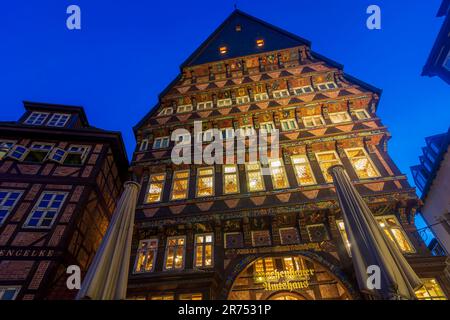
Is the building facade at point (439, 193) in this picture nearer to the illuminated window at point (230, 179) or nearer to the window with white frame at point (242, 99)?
the window with white frame at point (242, 99)

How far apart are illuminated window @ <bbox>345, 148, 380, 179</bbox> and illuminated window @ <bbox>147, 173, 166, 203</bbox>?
8.01 meters

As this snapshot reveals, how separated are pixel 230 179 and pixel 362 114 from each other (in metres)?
6.97

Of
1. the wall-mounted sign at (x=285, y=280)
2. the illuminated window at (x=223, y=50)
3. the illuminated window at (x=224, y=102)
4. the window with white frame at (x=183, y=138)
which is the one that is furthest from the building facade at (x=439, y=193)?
the illuminated window at (x=223, y=50)

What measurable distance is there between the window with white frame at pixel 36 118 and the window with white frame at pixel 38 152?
6.38ft

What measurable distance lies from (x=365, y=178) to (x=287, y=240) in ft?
12.6

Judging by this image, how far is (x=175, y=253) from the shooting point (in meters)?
9.13

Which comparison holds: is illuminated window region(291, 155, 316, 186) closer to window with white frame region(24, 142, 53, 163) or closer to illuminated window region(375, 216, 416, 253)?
illuminated window region(375, 216, 416, 253)

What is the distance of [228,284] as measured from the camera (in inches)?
317

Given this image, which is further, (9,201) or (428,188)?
(428,188)

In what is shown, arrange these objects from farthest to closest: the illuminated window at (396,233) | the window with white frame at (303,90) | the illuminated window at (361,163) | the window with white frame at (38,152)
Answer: the window with white frame at (303,90), the window with white frame at (38,152), the illuminated window at (361,163), the illuminated window at (396,233)

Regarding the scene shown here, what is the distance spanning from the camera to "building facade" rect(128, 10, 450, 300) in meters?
8.20

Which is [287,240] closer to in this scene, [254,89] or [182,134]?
[182,134]

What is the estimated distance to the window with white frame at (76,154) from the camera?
11.9m

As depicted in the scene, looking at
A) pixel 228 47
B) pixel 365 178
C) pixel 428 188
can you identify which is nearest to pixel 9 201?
pixel 365 178
